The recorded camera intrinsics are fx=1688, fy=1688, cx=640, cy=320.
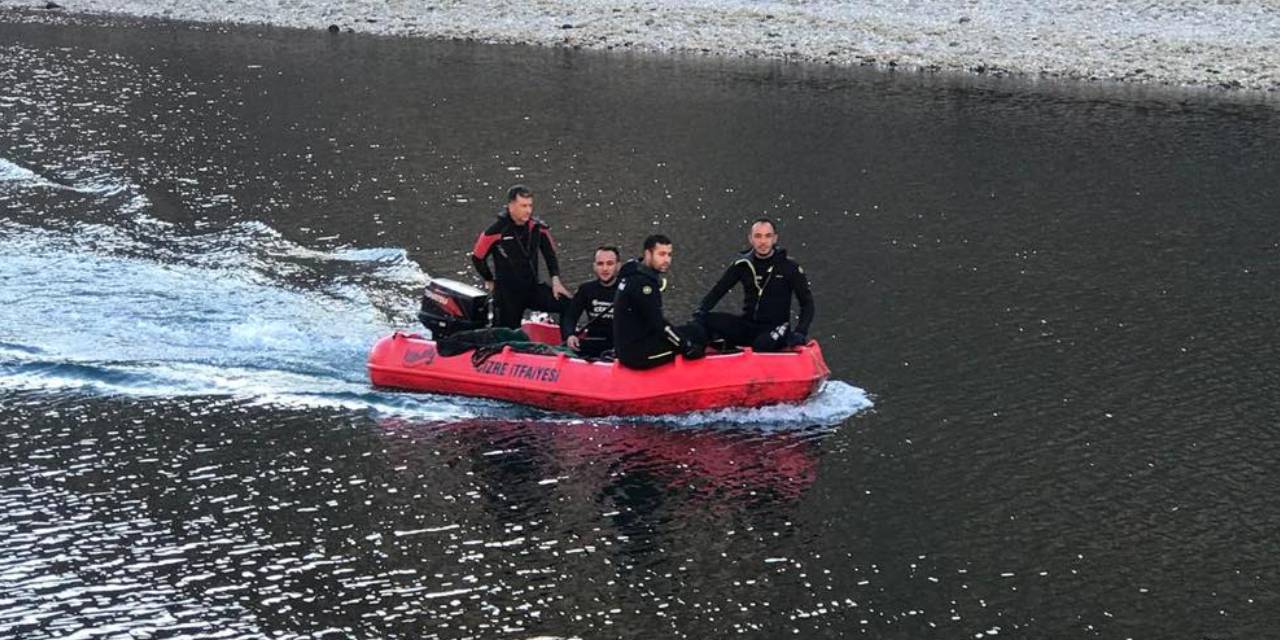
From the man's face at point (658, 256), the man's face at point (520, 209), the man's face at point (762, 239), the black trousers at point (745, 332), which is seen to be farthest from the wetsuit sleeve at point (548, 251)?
the man's face at point (762, 239)

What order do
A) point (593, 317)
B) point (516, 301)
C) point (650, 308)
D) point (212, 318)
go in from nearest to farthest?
point (650, 308), point (593, 317), point (516, 301), point (212, 318)

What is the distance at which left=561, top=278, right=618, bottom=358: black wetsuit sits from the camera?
18.6m

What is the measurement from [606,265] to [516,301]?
5.20ft

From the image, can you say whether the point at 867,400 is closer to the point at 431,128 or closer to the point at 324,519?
the point at 324,519

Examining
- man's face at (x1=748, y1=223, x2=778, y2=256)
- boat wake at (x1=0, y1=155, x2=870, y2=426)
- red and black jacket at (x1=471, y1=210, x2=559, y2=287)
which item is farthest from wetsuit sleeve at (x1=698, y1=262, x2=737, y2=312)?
red and black jacket at (x1=471, y1=210, x2=559, y2=287)

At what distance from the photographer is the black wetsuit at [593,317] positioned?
60.9ft

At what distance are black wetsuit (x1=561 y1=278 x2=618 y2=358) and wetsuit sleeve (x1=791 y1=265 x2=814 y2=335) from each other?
1.95 meters

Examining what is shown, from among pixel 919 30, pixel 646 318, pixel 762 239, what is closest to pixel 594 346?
pixel 646 318

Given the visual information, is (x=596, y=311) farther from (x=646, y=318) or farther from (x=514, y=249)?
(x=514, y=249)

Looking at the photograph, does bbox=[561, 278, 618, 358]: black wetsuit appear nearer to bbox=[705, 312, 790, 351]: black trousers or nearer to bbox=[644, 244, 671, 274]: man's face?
bbox=[644, 244, 671, 274]: man's face

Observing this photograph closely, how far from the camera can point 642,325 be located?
58.6 ft

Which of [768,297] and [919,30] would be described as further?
[919,30]

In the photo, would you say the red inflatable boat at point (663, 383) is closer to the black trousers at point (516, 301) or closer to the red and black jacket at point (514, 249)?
the black trousers at point (516, 301)

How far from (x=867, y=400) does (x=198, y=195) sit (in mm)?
15001
